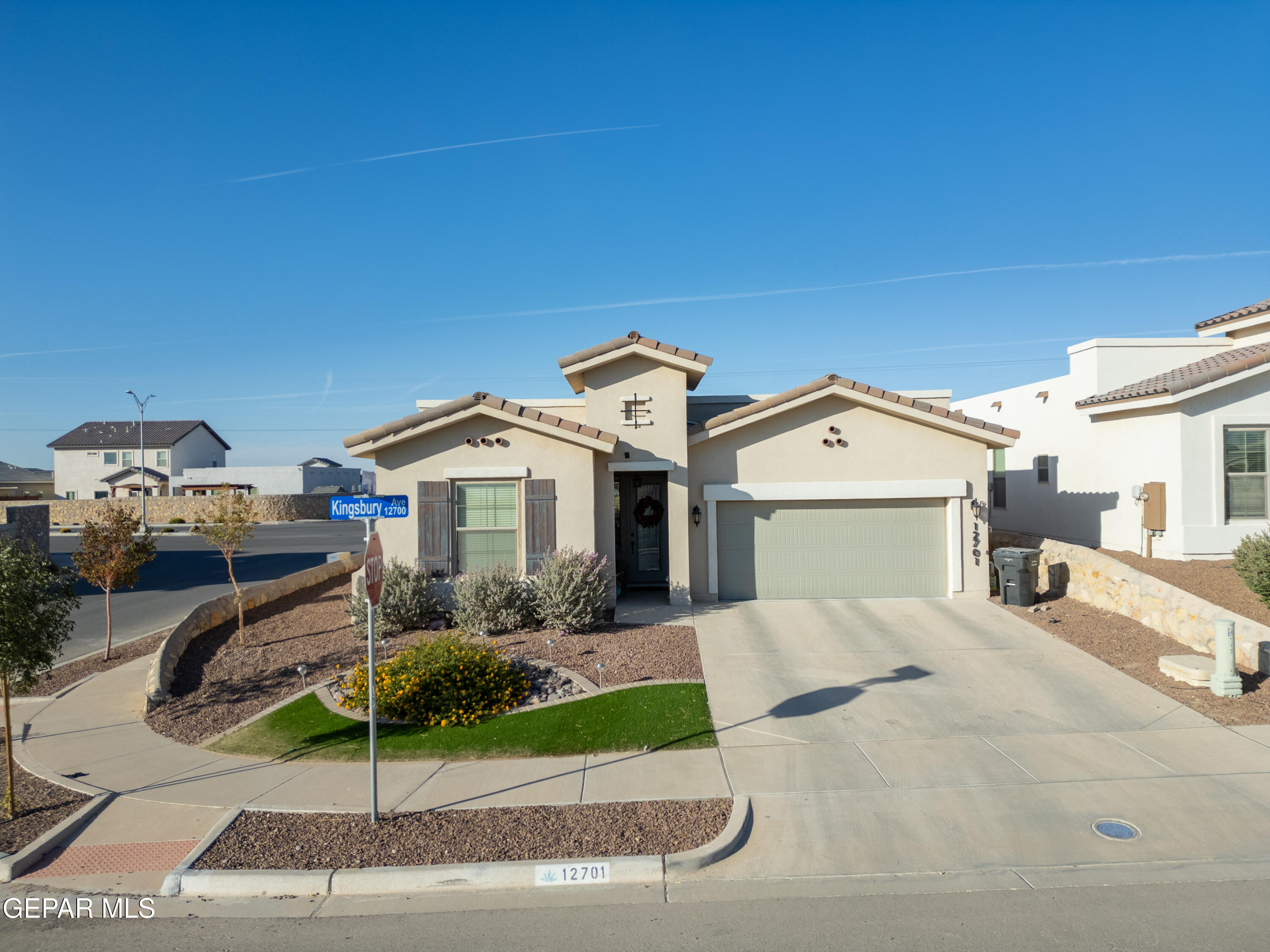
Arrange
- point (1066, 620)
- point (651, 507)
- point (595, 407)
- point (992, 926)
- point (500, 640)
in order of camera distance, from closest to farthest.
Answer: point (992, 926) < point (500, 640) < point (1066, 620) < point (595, 407) < point (651, 507)

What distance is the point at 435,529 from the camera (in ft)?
42.2

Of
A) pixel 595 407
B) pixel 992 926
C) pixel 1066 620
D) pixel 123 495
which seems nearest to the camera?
pixel 992 926

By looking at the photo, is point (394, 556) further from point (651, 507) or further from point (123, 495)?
point (123, 495)

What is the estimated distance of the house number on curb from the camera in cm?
517

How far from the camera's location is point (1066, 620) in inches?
468

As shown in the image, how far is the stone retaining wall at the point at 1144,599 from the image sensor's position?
9.38 m

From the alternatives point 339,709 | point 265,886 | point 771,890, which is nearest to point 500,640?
point 339,709

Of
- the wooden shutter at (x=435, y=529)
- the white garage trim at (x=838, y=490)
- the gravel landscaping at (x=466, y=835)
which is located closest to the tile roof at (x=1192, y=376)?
the white garage trim at (x=838, y=490)

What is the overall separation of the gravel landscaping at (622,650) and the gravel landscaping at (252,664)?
2.17 metres

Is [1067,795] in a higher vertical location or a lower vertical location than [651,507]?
lower

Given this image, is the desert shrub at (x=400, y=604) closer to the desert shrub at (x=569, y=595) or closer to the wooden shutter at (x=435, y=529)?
the wooden shutter at (x=435, y=529)

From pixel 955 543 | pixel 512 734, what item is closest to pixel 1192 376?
pixel 955 543

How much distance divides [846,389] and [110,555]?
12775mm

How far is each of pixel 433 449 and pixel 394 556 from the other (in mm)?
1978
